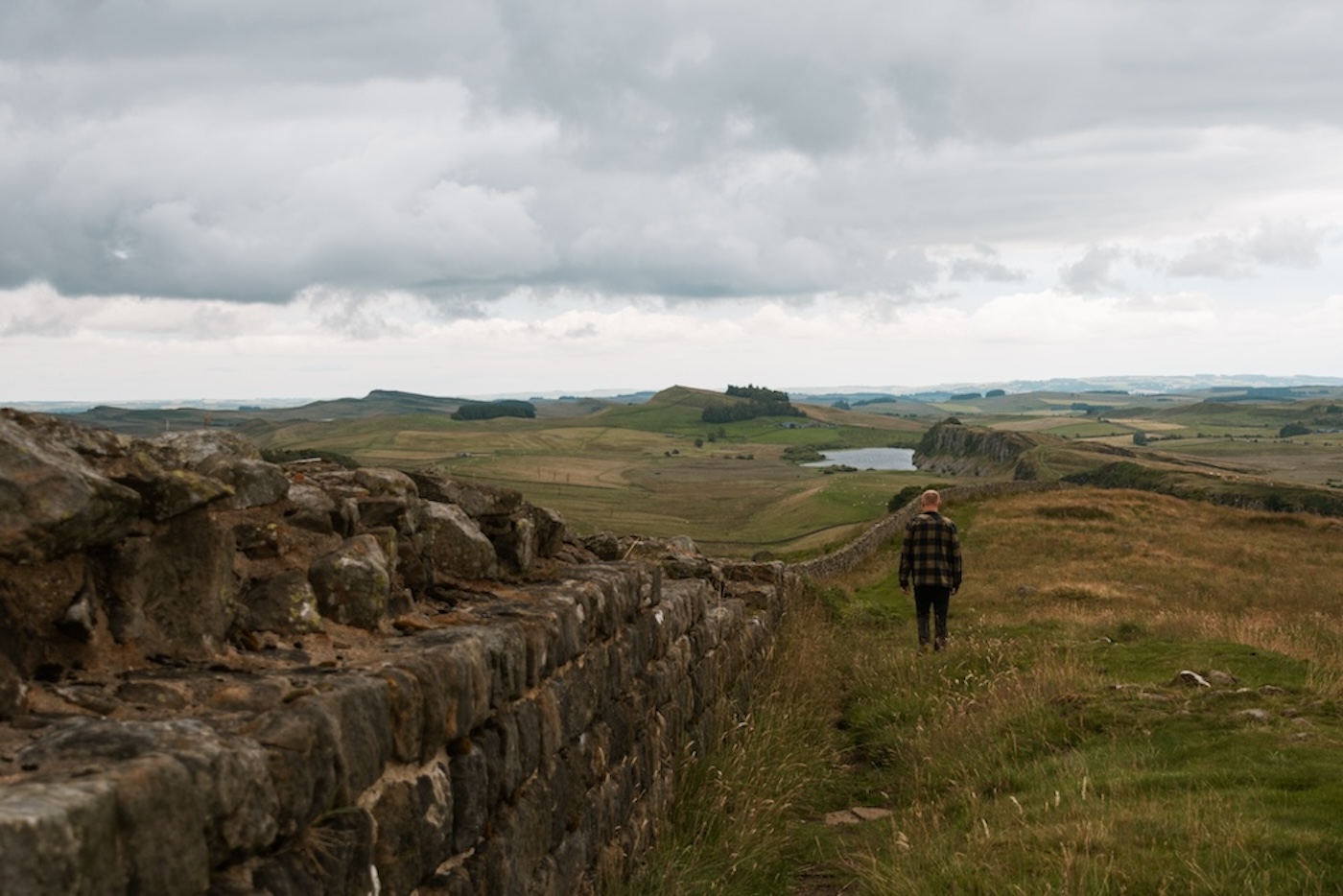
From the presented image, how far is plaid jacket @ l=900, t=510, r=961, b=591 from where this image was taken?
533 inches

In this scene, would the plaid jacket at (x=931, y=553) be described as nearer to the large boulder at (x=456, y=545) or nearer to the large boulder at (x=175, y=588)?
the large boulder at (x=456, y=545)

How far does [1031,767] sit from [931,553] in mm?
5583

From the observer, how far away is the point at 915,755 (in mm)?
9055

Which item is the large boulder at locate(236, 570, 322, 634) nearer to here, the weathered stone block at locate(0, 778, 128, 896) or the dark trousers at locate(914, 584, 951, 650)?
the weathered stone block at locate(0, 778, 128, 896)

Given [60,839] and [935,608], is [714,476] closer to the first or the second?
[935,608]

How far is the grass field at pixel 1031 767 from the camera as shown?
6.01 meters

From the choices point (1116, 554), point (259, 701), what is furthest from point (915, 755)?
point (1116, 554)

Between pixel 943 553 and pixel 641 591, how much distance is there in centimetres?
716

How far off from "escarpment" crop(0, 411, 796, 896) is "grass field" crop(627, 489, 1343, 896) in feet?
4.60

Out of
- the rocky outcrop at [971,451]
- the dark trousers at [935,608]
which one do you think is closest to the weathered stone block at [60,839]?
the dark trousers at [935,608]

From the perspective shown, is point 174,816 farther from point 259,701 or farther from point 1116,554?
point 1116,554

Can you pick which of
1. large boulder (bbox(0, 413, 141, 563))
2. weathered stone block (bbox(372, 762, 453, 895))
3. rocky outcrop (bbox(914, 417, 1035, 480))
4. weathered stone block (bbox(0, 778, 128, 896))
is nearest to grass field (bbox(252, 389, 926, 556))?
rocky outcrop (bbox(914, 417, 1035, 480))

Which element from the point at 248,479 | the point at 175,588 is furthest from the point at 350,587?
the point at 175,588

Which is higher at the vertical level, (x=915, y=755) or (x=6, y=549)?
(x=6, y=549)
